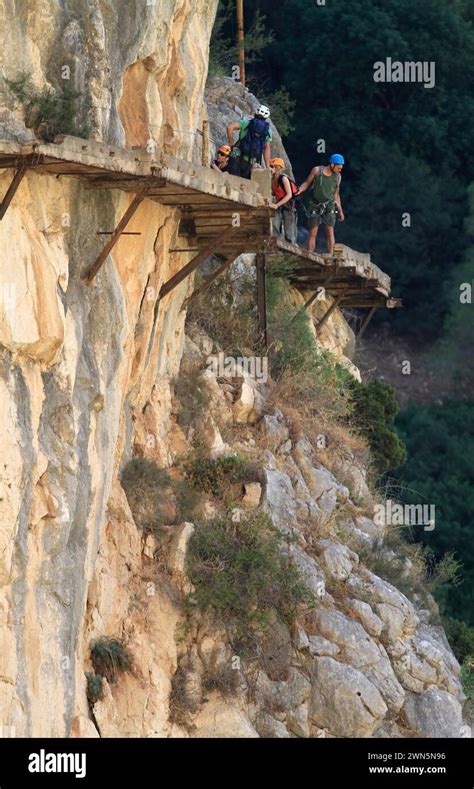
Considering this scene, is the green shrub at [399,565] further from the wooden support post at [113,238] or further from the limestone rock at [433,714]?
the wooden support post at [113,238]

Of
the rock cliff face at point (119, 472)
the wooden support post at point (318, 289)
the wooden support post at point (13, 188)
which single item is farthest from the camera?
the wooden support post at point (318, 289)

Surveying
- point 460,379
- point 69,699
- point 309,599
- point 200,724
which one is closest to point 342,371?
point 309,599

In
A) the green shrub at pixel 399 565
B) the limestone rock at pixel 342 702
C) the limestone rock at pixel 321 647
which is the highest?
the green shrub at pixel 399 565

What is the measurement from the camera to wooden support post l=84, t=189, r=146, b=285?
27125mm

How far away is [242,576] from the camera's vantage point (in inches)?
1223

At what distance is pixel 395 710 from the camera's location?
32.0 m

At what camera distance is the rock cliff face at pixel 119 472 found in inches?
1001

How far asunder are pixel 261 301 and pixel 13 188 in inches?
476

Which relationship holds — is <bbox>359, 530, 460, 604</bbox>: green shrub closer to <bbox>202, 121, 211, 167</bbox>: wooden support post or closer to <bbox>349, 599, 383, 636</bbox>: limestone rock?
<bbox>349, 599, 383, 636</bbox>: limestone rock

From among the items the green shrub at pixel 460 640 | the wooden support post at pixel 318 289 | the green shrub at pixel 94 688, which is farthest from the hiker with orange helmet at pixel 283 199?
the green shrub at pixel 94 688

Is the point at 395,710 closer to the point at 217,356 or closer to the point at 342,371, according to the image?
the point at 217,356

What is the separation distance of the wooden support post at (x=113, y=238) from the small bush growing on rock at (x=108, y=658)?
494cm

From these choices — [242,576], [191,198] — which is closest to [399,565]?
[242,576]

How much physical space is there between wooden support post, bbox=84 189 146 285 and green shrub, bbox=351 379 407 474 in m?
13.0
